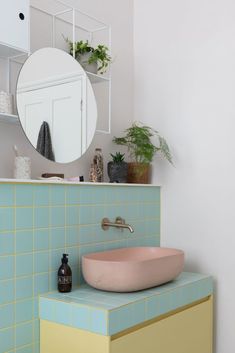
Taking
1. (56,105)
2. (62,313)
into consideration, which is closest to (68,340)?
(62,313)

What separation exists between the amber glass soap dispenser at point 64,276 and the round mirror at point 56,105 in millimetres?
535

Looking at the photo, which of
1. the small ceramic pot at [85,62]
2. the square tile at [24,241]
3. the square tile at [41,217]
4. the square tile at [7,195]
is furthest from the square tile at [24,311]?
the small ceramic pot at [85,62]

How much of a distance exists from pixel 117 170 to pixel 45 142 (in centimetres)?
52

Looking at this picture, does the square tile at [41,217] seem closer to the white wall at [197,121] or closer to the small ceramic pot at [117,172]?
the small ceramic pot at [117,172]

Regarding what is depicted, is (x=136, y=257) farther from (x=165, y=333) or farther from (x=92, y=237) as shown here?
(x=165, y=333)

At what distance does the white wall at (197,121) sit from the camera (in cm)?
249

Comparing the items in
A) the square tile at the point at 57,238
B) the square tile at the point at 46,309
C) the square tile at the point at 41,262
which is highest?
the square tile at the point at 57,238

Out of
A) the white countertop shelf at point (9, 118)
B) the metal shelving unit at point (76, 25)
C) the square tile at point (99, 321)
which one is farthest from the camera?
the metal shelving unit at point (76, 25)

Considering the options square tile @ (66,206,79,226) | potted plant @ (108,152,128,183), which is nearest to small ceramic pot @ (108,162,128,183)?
potted plant @ (108,152,128,183)

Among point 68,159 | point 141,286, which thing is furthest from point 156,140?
point 141,286

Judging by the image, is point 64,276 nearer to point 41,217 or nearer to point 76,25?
point 41,217

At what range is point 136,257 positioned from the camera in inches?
92.6

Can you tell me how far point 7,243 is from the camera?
1748 mm

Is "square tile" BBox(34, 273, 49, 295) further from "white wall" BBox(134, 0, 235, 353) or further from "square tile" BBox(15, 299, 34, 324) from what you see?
"white wall" BBox(134, 0, 235, 353)
